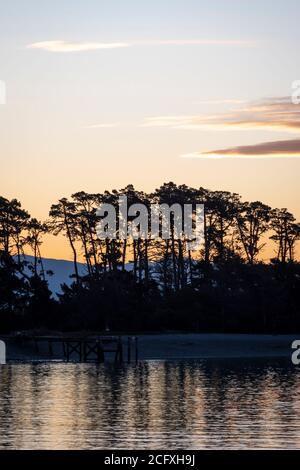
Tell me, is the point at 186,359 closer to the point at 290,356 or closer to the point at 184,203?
the point at 290,356

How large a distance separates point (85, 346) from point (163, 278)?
1085 inches

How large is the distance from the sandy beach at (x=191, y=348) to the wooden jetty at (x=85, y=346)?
66cm

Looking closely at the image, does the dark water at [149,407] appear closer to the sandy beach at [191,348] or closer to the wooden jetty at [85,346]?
the wooden jetty at [85,346]

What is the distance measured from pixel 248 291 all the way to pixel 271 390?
1863 inches

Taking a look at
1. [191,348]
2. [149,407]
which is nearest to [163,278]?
[191,348]

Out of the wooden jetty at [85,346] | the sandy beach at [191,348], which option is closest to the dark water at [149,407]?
the wooden jetty at [85,346]

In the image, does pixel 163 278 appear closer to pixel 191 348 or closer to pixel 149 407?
pixel 191 348

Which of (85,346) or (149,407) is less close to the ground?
(85,346)

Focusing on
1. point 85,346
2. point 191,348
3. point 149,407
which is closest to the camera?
point 149,407

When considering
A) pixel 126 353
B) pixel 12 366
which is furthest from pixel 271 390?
pixel 126 353

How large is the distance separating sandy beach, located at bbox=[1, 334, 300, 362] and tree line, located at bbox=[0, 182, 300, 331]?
22.8ft

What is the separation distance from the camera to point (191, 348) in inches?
3723

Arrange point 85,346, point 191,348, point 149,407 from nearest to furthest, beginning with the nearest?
point 149,407, point 85,346, point 191,348
